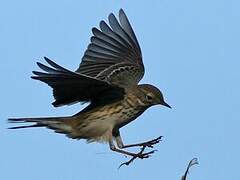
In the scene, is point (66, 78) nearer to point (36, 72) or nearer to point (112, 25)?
point (36, 72)

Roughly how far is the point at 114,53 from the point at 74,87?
5.18 ft

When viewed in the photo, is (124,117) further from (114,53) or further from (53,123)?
(114,53)

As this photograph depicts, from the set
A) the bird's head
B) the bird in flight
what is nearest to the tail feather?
the bird in flight

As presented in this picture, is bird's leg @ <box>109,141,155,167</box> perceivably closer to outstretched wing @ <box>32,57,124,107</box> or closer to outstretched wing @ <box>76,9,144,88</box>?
outstretched wing @ <box>32,57,124,107</box>

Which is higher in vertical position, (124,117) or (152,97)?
(152,97)

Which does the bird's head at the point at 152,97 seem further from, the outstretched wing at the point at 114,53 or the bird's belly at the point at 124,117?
the outstretched wing at the point at 114,53

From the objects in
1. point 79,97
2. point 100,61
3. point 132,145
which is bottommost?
point 132,145

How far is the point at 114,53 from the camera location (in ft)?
23.3

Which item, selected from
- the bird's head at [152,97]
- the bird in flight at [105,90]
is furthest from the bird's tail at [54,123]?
the bird's head at [152,97]

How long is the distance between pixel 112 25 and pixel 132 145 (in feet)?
5.09

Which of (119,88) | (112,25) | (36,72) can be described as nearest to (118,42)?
(112,25)

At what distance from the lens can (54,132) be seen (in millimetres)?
5875

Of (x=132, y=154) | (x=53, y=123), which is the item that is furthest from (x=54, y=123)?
(x=132, y=154)

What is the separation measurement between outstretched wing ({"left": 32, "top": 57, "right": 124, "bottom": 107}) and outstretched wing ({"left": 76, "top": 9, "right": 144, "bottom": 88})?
599 millimetres
